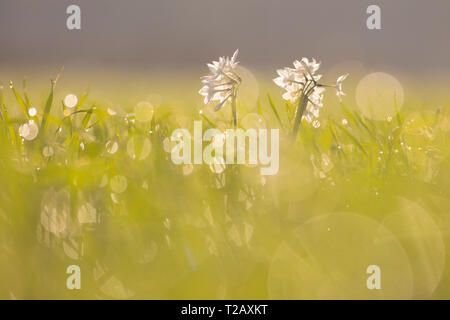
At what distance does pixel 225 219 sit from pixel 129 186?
405 millimetres

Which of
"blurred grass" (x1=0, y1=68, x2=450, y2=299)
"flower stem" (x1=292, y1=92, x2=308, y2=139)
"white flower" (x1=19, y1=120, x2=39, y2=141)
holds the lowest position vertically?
"blurred grass" (x1=0, y1=68, x2=450, y2=299)

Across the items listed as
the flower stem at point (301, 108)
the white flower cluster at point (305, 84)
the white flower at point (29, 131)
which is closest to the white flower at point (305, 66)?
the white flower cluster at point (305, 84)

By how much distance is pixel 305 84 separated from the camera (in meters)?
2.16

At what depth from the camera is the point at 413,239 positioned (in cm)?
149

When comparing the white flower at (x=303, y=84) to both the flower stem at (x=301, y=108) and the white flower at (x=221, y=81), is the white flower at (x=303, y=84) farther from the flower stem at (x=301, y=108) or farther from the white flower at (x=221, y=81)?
the white flower at (x=221, y=81)

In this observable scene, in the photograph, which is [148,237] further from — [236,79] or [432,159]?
[432,159]

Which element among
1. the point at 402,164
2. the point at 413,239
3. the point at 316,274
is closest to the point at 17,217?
the point at 316,274

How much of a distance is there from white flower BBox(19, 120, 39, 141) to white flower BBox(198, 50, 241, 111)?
733mm

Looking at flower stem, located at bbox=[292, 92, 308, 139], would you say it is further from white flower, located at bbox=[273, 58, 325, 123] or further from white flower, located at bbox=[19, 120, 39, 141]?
white flower, located at bbox=[19, 120, 39, 141]

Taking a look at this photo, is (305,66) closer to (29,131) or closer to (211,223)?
(211,223)

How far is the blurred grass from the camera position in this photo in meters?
1.33

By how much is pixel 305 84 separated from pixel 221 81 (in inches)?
15.5

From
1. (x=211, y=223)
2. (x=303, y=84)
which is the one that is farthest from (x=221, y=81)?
(x=211, y=223)

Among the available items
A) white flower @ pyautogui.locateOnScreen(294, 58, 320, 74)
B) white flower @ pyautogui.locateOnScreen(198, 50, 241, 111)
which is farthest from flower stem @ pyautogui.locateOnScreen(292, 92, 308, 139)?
white flower @ pyautogui.locateOnScreen(198, 50, 241, 111)
